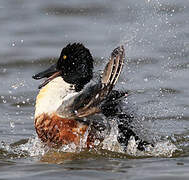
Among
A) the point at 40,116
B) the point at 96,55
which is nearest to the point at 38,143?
the point at 40,116

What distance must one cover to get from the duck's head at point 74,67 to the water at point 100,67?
76cm

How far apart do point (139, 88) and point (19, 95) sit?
1780mm

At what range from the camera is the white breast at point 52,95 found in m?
7.23

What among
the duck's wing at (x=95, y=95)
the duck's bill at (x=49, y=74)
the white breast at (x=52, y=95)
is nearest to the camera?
the duck's wing at (x=95, y=95)

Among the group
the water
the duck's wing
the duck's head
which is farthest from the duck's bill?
the water

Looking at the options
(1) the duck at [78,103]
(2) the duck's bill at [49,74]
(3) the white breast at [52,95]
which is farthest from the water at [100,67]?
(2) the duck's bill at [49,74]

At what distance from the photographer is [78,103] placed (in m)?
7.07

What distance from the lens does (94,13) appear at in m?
14.1

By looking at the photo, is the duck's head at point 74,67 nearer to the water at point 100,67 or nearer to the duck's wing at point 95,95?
the duck's wing at point 95,95

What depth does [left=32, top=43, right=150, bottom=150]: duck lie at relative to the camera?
6922mm

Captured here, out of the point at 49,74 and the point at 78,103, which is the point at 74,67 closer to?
the point at 49,74

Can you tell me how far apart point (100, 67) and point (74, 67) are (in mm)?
3430

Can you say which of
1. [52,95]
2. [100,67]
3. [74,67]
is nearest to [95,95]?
[52,95]

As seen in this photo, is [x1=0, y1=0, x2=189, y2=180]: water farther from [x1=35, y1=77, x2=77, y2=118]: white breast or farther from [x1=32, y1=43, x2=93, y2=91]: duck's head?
[x1=32, y1=43, x2=93, y2=91]: duck's head
